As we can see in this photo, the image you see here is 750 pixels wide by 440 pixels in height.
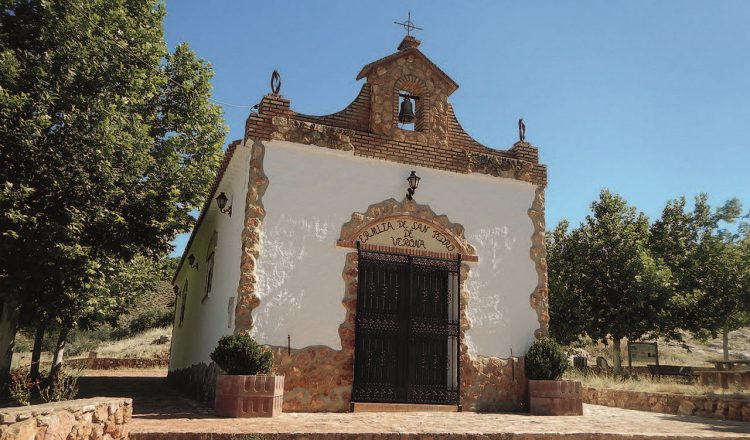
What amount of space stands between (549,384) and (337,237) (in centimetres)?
453

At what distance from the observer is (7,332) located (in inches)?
438

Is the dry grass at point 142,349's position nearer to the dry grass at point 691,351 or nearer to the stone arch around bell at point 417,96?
the dry grass at point 691,351

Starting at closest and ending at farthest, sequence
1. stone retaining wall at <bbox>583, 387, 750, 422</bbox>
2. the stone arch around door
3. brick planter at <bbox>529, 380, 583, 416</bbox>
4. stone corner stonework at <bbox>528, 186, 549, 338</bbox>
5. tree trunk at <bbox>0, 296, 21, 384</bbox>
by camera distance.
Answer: the stone arch around door < stone retaining wall at <bbox>583, 387, 750, 422</bbox> < brick planter at <bbox>529, 380, 583, 416</bbox> < stone corner stonework at <bbox>528, 186, 549, 338</bbox> < tree trunk at <bbox>0, 296, 21, 384</bbox>

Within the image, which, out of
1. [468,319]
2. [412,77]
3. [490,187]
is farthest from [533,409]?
[412,77]

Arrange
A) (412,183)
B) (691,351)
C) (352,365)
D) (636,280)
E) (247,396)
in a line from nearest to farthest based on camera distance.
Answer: (247,396), (352,365), (412,183), (636,280), (691,351)

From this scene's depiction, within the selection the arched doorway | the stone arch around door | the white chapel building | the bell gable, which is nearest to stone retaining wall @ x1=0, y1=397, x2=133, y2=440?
the white chapel building

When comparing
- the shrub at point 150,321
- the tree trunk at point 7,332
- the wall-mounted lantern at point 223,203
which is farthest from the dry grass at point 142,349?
the wall-mounted lantern at point 223,203

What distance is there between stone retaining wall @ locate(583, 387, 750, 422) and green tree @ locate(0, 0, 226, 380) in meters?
9.90

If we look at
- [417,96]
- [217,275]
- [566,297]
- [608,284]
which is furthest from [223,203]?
[608,284]

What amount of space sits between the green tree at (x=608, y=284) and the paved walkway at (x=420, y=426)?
435 inches

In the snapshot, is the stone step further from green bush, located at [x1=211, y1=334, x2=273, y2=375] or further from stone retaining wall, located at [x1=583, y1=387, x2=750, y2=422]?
stone retaining wall, located at [x1=583, y1=387, x2=750, y2=422]

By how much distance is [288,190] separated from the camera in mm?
9469

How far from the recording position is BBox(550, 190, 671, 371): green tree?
19.6 meters

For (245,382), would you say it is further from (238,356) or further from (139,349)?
(139,349)
